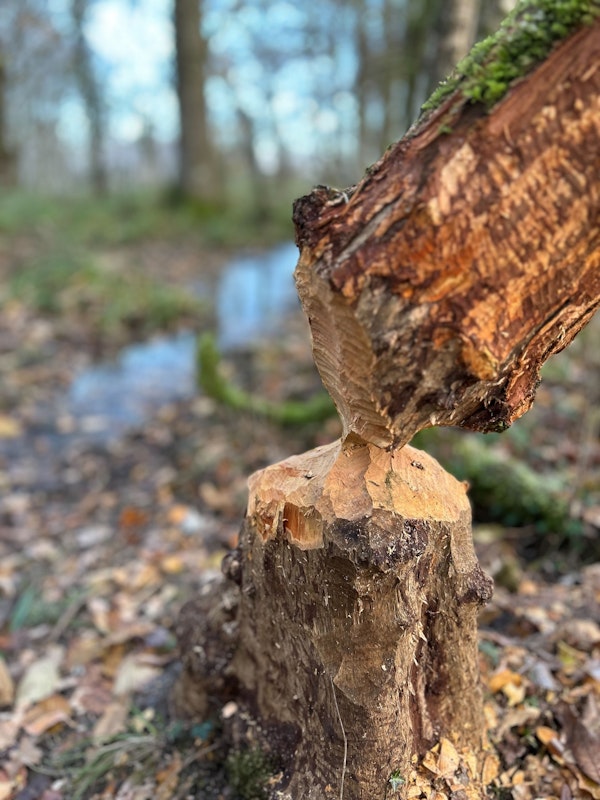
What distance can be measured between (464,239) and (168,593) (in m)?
2.81

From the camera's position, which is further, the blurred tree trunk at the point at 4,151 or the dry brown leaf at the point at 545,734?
the blurred tree trunk at the point at 4,151

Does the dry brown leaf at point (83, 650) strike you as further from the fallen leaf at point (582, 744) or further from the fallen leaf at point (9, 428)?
the fallen leaf at point (9, 428)

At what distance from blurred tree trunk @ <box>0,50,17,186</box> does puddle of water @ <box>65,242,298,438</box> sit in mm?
6988

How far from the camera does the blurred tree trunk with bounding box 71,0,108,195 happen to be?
17516 mm

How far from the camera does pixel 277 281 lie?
1195 centimetres

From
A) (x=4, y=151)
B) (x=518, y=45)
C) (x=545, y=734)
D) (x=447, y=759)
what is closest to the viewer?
(x=518, y=45)

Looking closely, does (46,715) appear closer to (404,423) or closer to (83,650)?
(83,650)

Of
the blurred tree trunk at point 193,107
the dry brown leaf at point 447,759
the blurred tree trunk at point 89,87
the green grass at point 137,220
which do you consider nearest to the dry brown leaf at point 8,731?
the dry brown leaf at point 447,759

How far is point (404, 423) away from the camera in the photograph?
4.71 feet

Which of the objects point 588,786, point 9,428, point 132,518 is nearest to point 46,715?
point 132,518

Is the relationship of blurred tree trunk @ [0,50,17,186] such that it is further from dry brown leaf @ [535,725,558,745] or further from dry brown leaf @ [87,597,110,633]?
dry brown leaf @ [535,725,558,745]

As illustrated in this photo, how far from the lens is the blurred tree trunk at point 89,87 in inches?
690

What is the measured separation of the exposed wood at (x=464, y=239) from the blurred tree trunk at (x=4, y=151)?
14796 millimetres

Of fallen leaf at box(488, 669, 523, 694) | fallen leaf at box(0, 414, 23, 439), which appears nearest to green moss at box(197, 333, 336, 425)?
fallen leaf at box(0, 414, 23, 439)
